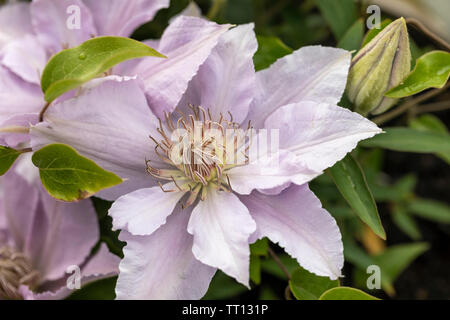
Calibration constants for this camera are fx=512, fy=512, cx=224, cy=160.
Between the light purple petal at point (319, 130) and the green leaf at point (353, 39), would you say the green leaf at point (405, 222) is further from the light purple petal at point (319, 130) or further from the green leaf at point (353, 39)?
the light purple petal at point (319, 130)

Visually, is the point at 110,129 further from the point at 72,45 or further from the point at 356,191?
the point at 356,191

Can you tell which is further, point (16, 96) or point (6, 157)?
point (16, 96)

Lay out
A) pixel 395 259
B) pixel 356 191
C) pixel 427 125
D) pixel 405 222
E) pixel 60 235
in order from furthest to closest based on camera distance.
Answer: pixel 405 222, pixel 395 259, pixel 427 125, pixel 60 235, pixel 356 191

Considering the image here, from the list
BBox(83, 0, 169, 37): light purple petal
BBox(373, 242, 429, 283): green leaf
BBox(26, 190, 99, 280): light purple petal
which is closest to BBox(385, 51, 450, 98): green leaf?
BBox(83, 0, 169, 37): light purple petal

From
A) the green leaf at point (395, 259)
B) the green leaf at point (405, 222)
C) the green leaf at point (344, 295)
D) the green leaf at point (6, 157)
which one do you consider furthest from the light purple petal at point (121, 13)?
the green leaf at point (405, 222)

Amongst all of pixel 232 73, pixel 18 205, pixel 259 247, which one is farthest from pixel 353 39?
pixel 18 205
